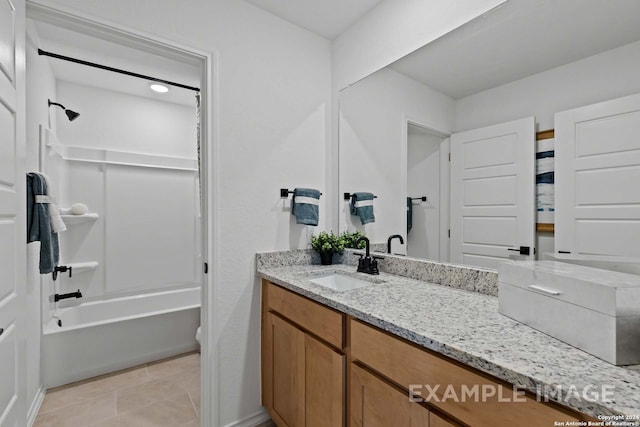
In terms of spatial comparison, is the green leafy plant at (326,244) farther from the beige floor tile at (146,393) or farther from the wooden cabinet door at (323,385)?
the beige floor tile at (146,393)

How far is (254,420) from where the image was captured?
1855mm

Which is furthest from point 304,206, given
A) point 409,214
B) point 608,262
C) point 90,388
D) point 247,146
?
point 90,388

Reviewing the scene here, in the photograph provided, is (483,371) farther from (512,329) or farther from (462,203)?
(462,203)

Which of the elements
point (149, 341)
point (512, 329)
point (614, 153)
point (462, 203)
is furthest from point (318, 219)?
point (149, 341)

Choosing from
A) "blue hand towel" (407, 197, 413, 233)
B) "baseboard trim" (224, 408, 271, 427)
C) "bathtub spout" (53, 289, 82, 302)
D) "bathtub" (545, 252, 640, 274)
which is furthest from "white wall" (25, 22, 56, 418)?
"bathtub" (545, 252, 640, 274)

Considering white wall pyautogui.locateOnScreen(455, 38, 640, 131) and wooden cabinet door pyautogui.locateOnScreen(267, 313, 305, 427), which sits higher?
white wall pyautogui.locateOnScreen(455, 38, 640, 131)

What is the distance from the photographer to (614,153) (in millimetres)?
1005

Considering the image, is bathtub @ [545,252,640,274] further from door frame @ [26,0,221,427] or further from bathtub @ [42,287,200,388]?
bathtub @ [42,287,200,388]

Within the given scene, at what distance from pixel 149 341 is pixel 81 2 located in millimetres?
2416

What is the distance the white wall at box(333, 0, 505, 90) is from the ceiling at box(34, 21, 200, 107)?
3.22 ft

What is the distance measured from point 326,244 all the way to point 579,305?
4.66 ft

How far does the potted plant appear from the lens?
80.1 inches

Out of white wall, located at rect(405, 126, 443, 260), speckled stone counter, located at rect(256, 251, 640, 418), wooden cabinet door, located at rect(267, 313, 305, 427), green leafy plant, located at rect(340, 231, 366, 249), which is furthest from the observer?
green leafy plant, located at rect(340, 231, 366, 249)

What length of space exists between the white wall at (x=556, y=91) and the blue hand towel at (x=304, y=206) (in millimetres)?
945
